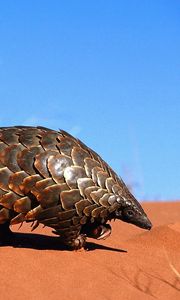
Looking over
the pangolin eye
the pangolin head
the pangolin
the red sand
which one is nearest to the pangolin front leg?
the pangolin

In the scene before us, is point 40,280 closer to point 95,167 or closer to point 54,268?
point 54,268

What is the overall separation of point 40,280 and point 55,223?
108cm

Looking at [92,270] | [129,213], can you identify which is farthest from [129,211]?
[92,270]

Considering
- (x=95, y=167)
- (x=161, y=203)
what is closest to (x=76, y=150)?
(x=95, y=167)

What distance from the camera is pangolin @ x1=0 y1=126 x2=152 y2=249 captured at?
717 cm

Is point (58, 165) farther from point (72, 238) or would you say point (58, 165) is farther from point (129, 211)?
point (129, 211)

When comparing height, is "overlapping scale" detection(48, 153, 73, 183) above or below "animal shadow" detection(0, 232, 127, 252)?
above

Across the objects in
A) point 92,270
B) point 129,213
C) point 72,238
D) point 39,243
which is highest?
point 129,213

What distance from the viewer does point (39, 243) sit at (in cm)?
814

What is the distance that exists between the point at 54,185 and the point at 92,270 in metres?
1.13

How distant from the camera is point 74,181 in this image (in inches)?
288

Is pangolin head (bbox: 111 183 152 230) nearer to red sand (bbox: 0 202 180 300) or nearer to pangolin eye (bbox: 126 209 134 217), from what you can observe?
pangolin eye (bbox: 126 209 134 217)

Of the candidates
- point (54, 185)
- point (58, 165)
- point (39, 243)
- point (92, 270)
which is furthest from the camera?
point (39, 243)

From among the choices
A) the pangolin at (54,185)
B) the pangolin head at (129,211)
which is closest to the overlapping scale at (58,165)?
the pangolin at (54,185)
